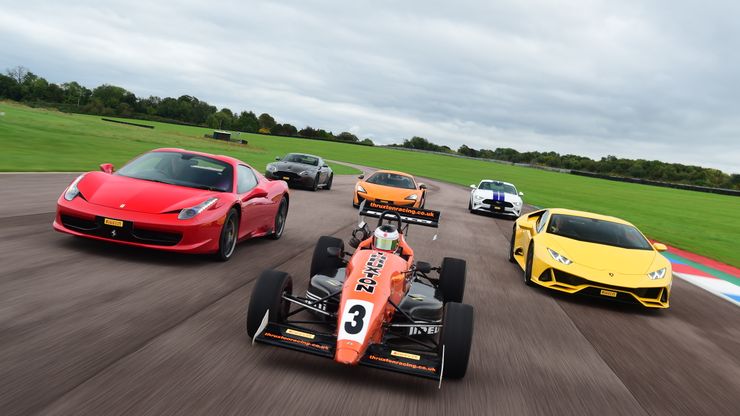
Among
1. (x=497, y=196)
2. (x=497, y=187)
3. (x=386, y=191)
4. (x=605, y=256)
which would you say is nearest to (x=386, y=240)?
(x=605, y=256)

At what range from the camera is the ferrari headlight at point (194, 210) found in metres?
7.15

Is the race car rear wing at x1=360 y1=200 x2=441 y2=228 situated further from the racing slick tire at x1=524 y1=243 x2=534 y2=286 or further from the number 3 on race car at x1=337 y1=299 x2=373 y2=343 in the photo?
the number 3 on race car at x1=337 y1=299 x2=373 y2=343

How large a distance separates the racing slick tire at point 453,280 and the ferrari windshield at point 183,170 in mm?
3474

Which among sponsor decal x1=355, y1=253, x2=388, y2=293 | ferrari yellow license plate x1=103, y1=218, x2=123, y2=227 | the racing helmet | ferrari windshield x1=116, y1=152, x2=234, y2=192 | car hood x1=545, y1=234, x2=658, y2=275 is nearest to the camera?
sponsor decal x1=355, y1=253, x2=388, y2=293

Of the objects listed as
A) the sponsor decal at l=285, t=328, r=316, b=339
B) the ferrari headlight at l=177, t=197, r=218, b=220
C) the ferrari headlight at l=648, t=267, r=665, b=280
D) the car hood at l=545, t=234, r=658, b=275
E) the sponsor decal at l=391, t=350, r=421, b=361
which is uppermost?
the ferrari headlight at l=177, t=197, r=218, b=220

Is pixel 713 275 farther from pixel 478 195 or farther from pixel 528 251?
pixel 478 195

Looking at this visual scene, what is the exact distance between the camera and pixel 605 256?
8617 mm

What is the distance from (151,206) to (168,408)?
420cm

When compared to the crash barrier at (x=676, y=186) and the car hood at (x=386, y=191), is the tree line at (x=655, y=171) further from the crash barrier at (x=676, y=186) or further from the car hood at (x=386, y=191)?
the car hood at (x=386, y=191)

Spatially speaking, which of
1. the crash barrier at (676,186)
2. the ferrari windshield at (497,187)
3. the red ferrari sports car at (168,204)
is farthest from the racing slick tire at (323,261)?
the crash barrier at (676,186)

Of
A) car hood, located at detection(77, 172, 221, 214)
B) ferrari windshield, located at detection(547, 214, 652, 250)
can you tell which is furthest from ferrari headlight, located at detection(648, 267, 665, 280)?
car hood, located at detection(77, 172, 221, 214)

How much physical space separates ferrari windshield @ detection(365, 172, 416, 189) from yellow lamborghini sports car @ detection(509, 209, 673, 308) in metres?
8.77

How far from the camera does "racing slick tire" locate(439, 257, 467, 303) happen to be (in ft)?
21.4

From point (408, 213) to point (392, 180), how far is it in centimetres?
1133
